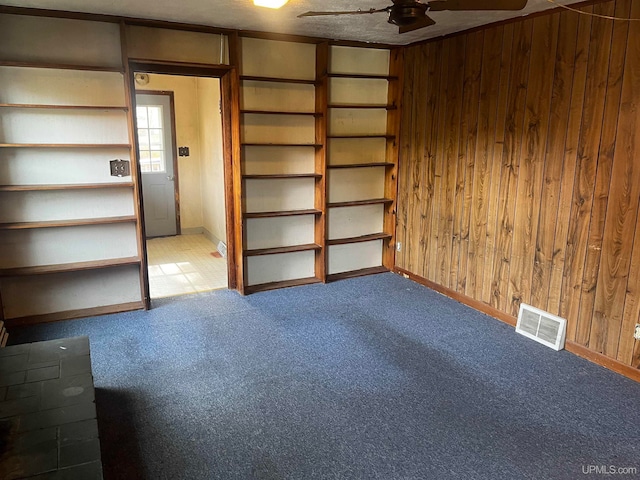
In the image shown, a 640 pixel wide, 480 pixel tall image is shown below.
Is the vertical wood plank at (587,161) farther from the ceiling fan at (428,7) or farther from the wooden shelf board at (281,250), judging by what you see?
the wooden shelf board at (281,250)

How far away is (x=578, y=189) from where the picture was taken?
3234 millimetres

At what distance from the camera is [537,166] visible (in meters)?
3.52

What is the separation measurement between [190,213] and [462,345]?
193 inches

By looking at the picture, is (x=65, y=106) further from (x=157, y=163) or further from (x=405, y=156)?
(x=157, y=163)

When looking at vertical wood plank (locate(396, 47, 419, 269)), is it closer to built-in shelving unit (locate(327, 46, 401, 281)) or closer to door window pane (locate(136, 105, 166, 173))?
built-in shelving unit (locate(327, 46, 401, 281))

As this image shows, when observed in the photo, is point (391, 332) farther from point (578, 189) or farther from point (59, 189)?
point (59, 189)

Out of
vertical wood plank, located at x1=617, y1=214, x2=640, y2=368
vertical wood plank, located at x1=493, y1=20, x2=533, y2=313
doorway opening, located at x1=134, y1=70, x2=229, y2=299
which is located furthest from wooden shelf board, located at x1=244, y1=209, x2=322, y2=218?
vertical wood plank, located at x1=617, y1=214, x2=640, y2=368

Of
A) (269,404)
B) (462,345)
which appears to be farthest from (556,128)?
(269,404)

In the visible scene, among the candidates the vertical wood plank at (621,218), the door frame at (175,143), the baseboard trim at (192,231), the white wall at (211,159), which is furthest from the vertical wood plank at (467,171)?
the door frame at (175,143)

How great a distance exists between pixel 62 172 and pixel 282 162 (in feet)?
6.24

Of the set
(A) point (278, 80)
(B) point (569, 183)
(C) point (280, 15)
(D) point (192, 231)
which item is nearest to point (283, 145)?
(A) point (278, 80)

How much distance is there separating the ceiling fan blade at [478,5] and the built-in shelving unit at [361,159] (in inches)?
89.6

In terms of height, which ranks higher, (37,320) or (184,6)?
(184,6)

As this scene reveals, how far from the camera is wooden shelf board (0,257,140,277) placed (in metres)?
3.61
